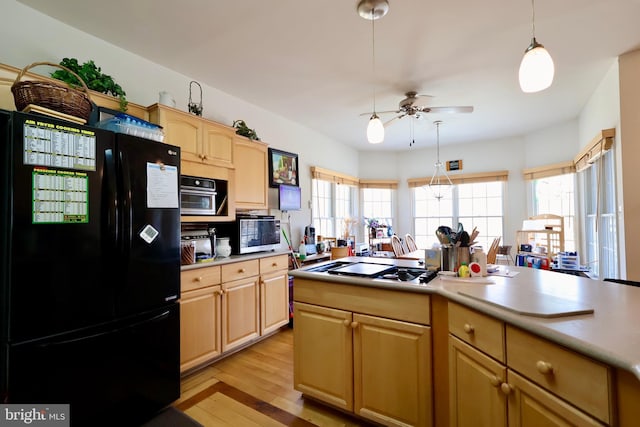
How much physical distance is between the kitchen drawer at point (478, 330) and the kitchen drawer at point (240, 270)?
1.88 meters

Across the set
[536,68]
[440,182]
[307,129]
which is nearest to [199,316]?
[536,68]

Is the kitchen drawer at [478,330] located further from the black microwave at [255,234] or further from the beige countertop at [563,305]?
the black microwave at [255,234]

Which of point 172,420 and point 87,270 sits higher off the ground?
point 87,270

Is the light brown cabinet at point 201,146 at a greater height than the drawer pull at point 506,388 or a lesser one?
greater

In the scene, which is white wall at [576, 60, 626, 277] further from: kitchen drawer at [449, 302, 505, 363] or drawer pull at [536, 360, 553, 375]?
drawer pull at [536, 360, 553, 375]

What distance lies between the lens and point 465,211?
571cm

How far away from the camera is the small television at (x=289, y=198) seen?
12.2 feet

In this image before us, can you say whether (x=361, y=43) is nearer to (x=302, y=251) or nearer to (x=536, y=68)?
(x=536, y=68)

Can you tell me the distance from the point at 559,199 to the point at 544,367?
4.82 m

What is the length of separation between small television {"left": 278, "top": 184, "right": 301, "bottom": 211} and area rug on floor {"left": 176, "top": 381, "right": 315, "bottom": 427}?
83.1 inches

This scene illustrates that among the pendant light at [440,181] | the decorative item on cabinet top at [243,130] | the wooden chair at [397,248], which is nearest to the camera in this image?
the decorative item on cabinet top at [243,130]

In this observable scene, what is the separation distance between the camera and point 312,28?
2.13 meters

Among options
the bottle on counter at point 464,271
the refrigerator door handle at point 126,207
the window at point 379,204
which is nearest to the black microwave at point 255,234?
the refrigerator door handle at point 126,207

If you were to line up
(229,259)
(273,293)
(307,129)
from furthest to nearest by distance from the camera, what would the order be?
(307,129) → (273,293) → (229,259)
